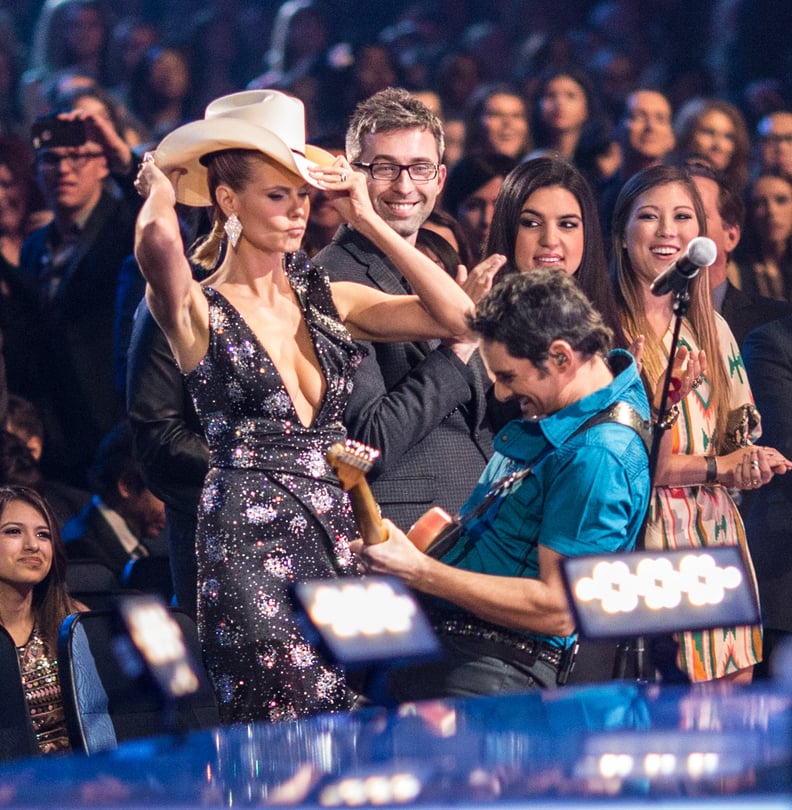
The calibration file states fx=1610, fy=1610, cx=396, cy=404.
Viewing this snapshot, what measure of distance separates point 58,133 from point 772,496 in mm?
3412

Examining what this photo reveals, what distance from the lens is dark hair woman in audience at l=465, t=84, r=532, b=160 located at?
8.09m

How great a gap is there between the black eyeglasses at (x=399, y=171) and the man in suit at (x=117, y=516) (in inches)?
73.8

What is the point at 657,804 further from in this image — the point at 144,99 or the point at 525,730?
the point at 144,99

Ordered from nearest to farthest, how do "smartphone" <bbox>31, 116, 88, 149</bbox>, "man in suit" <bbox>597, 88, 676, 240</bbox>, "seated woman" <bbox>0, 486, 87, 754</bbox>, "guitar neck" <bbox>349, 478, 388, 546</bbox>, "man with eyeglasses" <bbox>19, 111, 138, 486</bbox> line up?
1. "guitar neck" <bbox>349, 478, 388, 546</bbox>
2. "seated woman" <bbox>0, 486, 87, 754</bbox>
3. "man with eyeglasses" <bbox>19, 111, 138, 486</bbox>
4. "smartphone" <bbox>31, 116, 88, 149</bbox>
5. "man in suit" <bbox>597, 88, 676, 240</bbox>

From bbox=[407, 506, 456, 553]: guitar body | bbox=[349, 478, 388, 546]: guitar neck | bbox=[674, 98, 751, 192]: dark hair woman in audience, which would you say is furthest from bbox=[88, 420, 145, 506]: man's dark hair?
bbox=[349, 478, 388, 546]: guitar neck

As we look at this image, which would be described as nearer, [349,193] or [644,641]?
[644,641]

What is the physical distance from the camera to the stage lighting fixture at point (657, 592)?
8.23 ft

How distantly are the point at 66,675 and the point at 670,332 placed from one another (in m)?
2.04

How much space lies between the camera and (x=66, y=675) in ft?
13.0

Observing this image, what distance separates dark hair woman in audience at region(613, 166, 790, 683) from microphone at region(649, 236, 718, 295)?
701mm

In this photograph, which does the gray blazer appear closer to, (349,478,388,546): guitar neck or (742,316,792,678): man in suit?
(349,478,388,546): guitar neck

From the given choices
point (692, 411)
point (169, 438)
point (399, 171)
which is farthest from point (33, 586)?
point (692, 411)

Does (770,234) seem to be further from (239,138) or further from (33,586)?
(239,138)

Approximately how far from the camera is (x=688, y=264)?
3.71m
